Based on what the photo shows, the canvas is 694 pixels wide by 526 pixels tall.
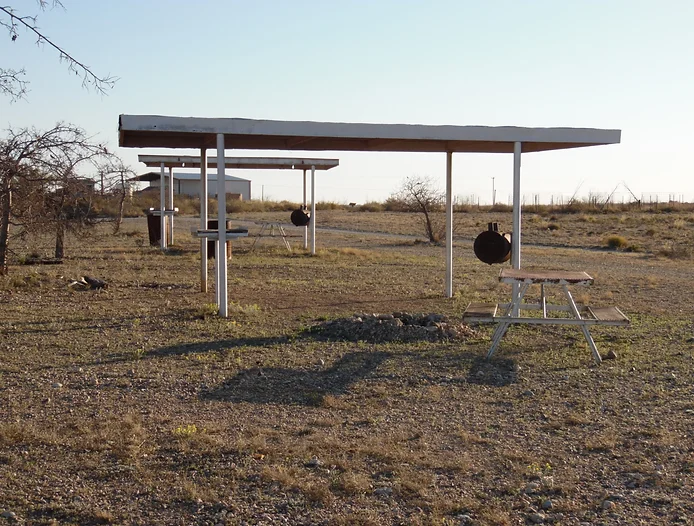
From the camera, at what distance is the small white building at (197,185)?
5190 cm

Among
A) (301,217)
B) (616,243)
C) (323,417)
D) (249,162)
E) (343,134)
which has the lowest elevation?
(323,417)

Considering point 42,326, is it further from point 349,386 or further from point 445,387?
point 445,387

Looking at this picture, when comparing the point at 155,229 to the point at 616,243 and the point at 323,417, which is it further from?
the point at 323,417

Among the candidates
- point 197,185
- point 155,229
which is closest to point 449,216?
point 155,229

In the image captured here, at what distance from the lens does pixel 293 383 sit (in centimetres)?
680

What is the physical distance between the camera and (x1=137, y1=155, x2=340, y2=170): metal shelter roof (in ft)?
65.7

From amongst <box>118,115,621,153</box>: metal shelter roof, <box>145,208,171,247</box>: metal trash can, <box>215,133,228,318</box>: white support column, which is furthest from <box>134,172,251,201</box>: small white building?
<box>215,133,228,318</box>: white support column

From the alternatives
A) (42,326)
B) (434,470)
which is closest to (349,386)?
(434,470)

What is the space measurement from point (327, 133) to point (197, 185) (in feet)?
191

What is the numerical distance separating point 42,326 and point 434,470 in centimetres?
604

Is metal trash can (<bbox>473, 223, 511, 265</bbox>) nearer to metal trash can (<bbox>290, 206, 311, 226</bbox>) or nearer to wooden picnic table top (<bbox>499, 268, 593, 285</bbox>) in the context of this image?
wooden picnic table top (<bbox>499, 268, 593, 285</bbox>)

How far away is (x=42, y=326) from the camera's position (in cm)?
929

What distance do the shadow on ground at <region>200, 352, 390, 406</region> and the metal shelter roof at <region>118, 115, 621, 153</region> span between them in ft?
10.7

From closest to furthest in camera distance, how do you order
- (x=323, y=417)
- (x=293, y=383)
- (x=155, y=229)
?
(x=323, y=417) → (x=293, y=383) → (x=155, y=229)
